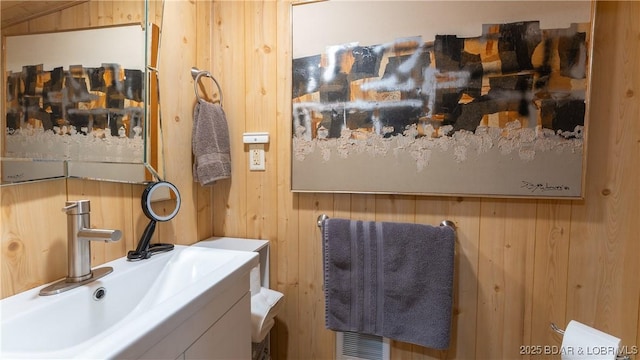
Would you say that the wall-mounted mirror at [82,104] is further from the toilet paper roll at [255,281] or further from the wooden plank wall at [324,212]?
the toilet paper roll at [255,281]

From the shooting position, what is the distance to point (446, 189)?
1195mm

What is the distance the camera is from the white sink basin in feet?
1.89

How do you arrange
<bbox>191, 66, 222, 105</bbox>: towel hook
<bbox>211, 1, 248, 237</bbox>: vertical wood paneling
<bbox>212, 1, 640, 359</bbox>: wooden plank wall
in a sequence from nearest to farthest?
<bbox>212, 1, 640, 359</bbox>: wooden plank wall, <bbox>191, 66, 222, 105</bbox>: towel hook, <bbox>211, 1, 248, 237</bbox>: vertical wood paneling

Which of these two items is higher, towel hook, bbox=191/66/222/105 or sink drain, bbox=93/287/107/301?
towel hook, bbox=191/66/222/105

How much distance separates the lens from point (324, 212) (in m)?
1.37

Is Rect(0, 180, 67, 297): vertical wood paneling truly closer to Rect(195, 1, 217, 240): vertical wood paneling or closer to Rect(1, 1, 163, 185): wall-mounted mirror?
Rect(1, 1, 163, 185): wall-mounted mirror

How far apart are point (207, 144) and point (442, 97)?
0.98 meters

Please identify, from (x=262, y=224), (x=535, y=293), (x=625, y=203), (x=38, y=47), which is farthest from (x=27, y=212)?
(x=625, y=203)

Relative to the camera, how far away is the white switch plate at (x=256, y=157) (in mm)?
1417

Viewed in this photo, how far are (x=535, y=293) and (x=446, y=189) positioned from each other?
1.71 ft

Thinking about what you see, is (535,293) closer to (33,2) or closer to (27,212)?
(27,212)

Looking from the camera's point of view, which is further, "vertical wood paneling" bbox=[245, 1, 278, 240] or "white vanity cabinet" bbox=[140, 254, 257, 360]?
"vertical wood paneling" bbox=[245, 1, 278, 240]
